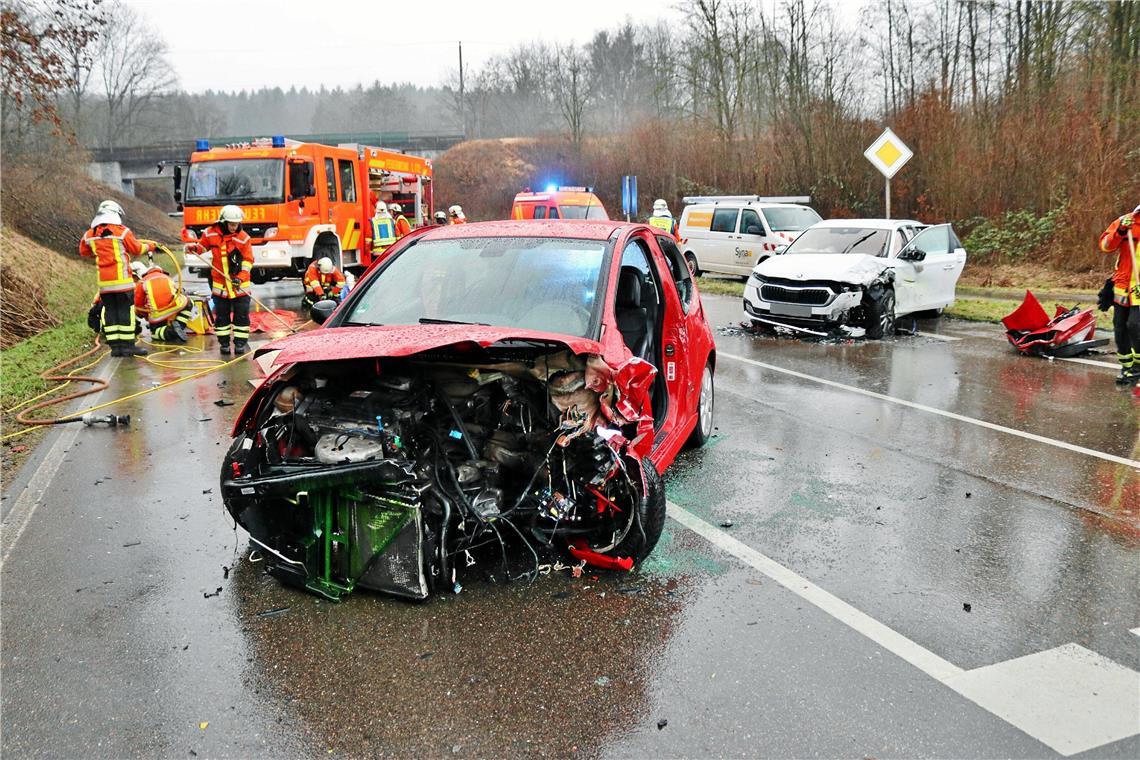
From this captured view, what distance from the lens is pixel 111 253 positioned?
35.7 ft

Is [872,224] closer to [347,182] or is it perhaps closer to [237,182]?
[347,182]

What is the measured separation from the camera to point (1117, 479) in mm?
5832

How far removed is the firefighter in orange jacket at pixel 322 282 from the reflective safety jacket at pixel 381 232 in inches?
237

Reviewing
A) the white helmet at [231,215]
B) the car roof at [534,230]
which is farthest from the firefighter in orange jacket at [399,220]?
the car roof at [534,230]

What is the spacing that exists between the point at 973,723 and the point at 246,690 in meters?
2.68

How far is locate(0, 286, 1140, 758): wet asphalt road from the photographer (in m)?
2.99

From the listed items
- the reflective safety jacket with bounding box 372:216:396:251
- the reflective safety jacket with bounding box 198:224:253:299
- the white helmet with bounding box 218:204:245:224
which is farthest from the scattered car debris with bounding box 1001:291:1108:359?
the reflective safety jacket with bounding box 372:216:396:251

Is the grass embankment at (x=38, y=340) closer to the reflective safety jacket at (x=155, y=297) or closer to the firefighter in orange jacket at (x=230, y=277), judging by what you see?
the reflective safety jacket at (x=155, y=297)

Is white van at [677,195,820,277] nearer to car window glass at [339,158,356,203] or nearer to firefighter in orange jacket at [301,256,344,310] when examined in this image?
car window glass at [339,158,356,203]

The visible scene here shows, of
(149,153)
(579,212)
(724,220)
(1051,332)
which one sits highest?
(149,153)

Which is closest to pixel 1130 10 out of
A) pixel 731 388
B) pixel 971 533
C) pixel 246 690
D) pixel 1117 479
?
pixel 731 388

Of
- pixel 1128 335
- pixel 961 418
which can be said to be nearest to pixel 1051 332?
pixel 1128 335

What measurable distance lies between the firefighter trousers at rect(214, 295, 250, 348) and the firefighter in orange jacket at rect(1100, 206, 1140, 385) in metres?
9.98

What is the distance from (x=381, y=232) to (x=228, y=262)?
8426 millimetres
